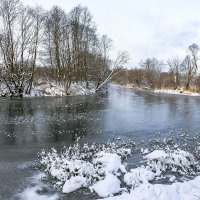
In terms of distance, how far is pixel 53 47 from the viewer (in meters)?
40.9

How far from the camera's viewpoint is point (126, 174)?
746 cm

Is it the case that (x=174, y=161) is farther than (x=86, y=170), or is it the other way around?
(x=174, y=161)

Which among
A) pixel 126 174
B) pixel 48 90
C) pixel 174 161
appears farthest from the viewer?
pixel 48 90

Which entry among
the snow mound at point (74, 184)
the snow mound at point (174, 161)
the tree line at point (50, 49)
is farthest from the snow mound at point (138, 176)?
the tree line at point (50, 49)

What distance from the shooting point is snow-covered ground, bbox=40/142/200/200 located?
20.4ft

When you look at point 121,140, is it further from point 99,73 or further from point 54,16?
point 99,73

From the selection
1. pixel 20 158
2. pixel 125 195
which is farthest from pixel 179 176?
pixel 20 158

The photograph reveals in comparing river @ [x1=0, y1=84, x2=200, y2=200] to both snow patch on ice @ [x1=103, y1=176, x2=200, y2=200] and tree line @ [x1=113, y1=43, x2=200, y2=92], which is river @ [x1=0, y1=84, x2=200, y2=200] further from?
tree line @ [x1=113, y1=43, x2=200, y2=92]

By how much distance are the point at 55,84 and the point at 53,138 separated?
87.5ft

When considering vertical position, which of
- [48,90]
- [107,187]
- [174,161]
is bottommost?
[107,187]

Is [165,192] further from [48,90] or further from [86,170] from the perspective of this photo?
[48,90]

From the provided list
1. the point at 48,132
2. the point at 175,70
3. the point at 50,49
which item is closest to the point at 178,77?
the point at 175,70

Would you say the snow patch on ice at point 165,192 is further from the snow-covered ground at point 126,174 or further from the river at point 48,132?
the river at point 48,132

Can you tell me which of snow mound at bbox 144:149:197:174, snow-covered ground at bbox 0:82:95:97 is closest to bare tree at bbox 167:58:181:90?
snow-covered ground at bbox 0:82:95:97
